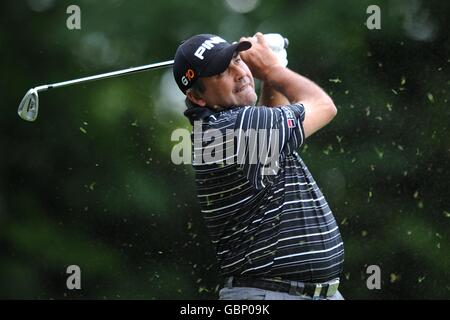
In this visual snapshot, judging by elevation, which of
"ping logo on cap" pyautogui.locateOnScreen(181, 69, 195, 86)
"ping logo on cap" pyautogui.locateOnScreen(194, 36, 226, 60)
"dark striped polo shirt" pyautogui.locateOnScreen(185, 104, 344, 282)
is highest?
"ping logo on cap" pyautogui.locateOnScreen(194, 36, 226, 60)

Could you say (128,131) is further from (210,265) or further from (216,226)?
(216,226)

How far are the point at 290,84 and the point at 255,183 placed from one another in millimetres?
339

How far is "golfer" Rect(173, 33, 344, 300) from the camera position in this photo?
2498 mm

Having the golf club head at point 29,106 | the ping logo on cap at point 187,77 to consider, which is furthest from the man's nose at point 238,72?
the golf club head at point 29,106

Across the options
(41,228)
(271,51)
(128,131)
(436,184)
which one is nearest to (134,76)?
(128,131)

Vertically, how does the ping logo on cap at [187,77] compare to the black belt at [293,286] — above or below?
above

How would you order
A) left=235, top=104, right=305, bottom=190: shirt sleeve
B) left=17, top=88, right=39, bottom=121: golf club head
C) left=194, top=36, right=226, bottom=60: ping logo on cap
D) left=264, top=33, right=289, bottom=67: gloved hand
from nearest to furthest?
left=235, top=104, right=305, bottom=190: shirt sleeve
left=194, top=36, right=226, bottom=60: ping logo on cap
left=264, top=33, right=289, bottom=67: gloved hand
left=17, top=88, right=39, bottom=121: golf club head

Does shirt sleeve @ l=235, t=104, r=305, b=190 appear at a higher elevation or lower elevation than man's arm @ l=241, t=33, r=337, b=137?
lower

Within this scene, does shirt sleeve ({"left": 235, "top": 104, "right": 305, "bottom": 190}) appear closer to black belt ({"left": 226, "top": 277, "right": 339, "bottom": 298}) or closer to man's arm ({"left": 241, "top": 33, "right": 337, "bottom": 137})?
man's arm ({"left": 241, "top": 33, "right": 337, "bottom": 137})

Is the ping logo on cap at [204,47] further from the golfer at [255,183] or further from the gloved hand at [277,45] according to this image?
the gloved hand at [277,45]

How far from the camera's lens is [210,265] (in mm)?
5793

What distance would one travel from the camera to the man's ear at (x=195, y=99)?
8.66ft

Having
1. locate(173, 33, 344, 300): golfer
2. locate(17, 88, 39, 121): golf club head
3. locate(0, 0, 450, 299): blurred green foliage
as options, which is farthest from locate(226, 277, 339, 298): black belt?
locate(0, 0, 450, 299): blurred green foliage
